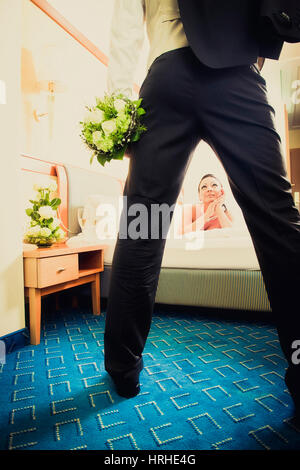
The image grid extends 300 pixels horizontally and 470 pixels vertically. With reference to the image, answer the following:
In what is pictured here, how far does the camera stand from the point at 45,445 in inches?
31.2

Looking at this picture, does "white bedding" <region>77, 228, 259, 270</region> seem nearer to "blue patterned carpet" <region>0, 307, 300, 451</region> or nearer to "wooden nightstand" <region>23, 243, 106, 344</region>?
"blue patterned carpet" <region>0, 307, 300, 451</region>

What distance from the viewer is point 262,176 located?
0.78m

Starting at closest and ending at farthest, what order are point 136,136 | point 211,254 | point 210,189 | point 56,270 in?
1. point 136,136
2. point 56,270
3. point 211,254
4. point 210,189

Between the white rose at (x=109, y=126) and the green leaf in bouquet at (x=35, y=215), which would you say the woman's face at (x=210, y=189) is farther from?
the white rose at (x=109, y=126)

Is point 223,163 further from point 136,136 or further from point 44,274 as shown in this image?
point 44,274

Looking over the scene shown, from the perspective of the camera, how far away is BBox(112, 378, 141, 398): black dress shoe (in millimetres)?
991

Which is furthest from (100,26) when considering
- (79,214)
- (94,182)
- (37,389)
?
(37,389)

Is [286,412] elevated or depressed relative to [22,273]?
depressed

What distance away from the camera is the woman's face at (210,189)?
281 centimetres

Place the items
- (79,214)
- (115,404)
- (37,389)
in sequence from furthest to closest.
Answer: (79,214) → (37,389) → (115,404)

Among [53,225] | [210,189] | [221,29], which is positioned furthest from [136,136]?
[210,189]

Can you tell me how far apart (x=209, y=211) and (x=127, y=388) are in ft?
6.53
